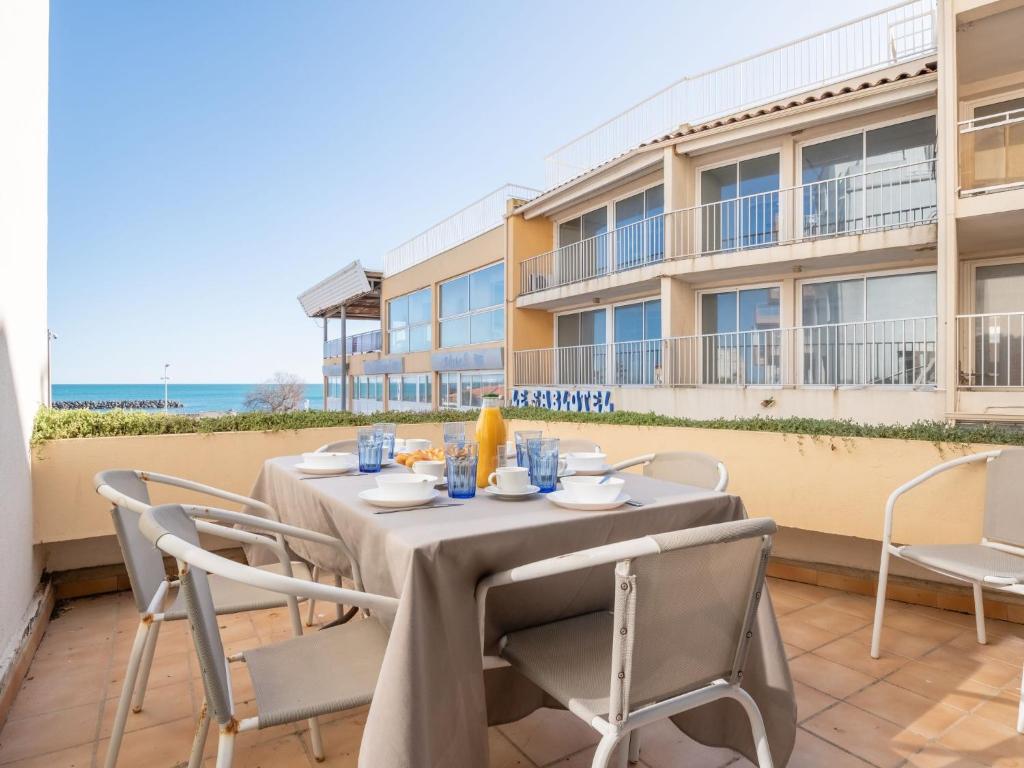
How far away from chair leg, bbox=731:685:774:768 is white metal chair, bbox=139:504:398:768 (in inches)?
30.0

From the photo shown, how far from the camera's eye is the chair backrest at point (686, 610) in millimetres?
1055

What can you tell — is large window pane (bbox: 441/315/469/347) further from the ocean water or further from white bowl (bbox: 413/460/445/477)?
the ocean water

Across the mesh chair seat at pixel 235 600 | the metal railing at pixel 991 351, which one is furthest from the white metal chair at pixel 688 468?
the metal railing at pixel 991 351

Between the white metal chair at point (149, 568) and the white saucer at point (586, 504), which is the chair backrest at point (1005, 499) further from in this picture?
the white metal chair at point (149, 568)

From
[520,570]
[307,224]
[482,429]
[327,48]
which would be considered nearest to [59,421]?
[482,429]

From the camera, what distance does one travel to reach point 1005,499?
2.34m

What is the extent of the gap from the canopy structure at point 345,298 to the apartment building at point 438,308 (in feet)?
0.11

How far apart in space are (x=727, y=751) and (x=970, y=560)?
47.6 inches

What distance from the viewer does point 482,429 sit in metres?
2.00

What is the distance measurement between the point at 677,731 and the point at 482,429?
3.77 ft

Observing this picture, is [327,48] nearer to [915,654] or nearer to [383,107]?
[383,107]

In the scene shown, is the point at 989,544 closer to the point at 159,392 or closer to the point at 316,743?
the point at 316,743

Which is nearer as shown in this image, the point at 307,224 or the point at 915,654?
the point at 915,654

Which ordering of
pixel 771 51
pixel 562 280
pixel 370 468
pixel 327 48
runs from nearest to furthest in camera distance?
pixel 370 468
pixel 771 51
pixel 562 280
pixel 327 48
